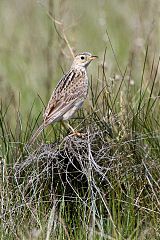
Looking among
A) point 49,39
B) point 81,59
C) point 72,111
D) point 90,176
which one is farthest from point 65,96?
point 49,39

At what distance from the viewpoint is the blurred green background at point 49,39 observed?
10.4 m

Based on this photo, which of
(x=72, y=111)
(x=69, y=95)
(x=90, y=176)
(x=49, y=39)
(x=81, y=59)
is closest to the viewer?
(x=90, y=176)

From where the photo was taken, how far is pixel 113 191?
6.47 meters

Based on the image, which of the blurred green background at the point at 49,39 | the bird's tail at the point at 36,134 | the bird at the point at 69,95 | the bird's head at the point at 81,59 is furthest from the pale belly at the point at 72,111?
the blurred green background at the point at 49,39

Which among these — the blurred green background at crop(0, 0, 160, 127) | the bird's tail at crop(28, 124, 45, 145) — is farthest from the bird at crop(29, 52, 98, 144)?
the blurred green background at crop(0, 0, 160, 127)

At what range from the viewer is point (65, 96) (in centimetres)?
735

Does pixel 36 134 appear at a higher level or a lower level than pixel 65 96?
lower

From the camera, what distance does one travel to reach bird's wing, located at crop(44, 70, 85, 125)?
7109 millimetres

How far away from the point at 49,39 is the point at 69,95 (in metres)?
3.35

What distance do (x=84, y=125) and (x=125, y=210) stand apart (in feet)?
2.90

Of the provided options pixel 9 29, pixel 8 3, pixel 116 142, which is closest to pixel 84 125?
pixel 116 142

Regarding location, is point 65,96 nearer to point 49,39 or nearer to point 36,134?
point 36,134

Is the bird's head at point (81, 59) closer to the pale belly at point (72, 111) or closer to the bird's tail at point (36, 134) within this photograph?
the pale belly at point (72, 111)

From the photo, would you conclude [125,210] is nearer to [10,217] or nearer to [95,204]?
[95,204]
